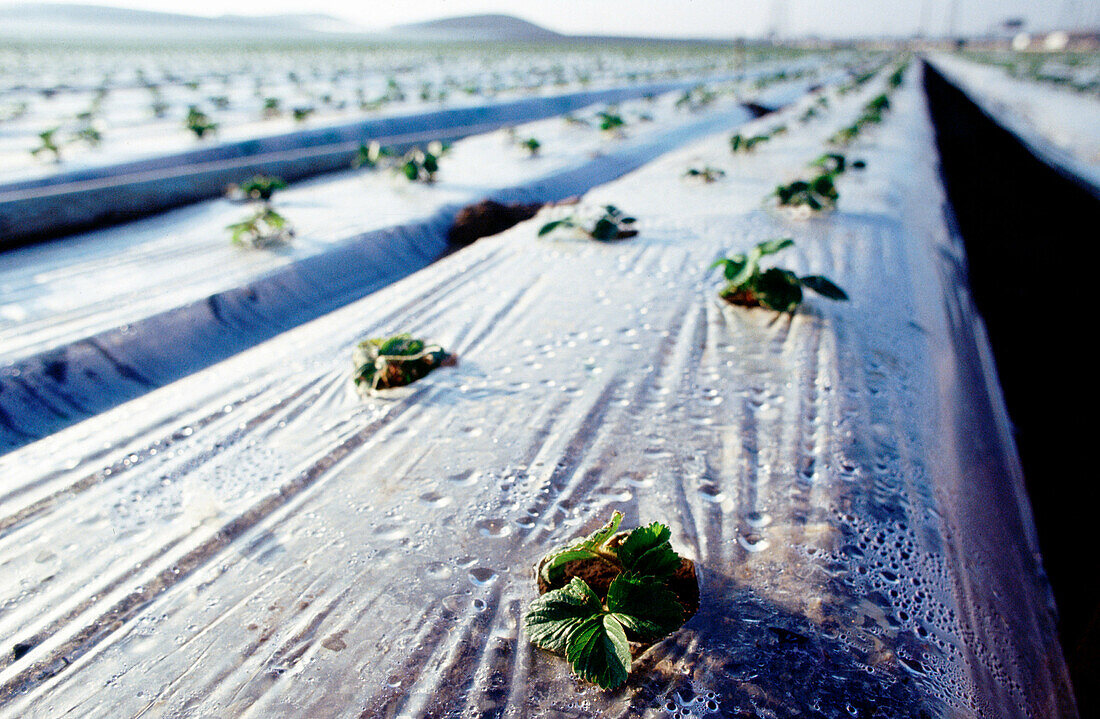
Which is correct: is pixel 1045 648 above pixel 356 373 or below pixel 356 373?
below

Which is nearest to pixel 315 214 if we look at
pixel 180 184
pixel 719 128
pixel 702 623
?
pixel 180 184

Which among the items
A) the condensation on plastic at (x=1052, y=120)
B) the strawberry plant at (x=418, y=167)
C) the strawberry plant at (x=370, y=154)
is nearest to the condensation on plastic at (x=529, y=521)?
the strawberry plant at (x=418, y=167)

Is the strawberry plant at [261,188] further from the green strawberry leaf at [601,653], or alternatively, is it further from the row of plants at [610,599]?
the green strawberry leaf at [601,653]

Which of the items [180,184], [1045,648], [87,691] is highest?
[180,184]

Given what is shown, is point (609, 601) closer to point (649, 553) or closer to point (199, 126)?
point (649, 553)

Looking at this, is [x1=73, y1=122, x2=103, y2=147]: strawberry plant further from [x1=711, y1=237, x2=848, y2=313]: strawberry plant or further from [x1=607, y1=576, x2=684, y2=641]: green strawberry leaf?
[x1=607, y1=576, x2=684, y2=641]: green strawberry leaf

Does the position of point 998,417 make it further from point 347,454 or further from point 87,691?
point 87,691
